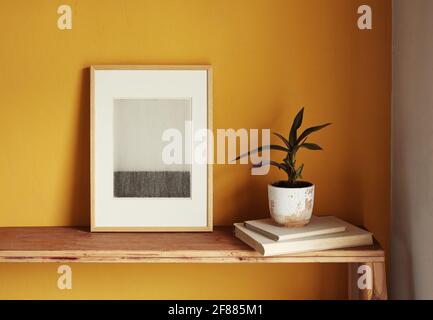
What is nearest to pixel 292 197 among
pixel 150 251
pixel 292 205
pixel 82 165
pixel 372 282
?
pixel 292 205

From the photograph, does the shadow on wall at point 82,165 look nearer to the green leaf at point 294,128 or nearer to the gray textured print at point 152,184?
the gray textured print at point 152,184

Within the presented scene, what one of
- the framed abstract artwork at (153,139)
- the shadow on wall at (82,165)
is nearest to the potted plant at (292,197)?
the framed abstract artwork at (153,139)

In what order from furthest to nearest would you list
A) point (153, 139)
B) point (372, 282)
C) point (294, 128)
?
1. point (153, 139)
2. point (294, 128)
3. point (372, 282)

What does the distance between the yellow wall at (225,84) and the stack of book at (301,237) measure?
0.21m

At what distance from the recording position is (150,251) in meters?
1.40

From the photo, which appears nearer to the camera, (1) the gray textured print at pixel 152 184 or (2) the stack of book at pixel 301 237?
(2) the stack of book at pixel 301 237

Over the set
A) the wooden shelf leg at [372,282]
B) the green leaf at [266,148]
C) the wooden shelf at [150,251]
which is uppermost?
the green leaf at [266,148]

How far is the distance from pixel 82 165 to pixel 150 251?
0.43 meters

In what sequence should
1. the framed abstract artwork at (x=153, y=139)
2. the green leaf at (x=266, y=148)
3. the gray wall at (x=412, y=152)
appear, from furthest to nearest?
the framed abstract artwork at (x=153, y=139)
the green leaf at (x=266, y=148)
the gray wall at (x=412, y=152)

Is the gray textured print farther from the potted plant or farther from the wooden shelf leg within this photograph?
the wooden shelf leg

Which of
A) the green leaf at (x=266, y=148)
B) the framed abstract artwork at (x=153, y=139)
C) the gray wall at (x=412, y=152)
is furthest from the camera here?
the framed abstract artwork at (x=153, y=139)

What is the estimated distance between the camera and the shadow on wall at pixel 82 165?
1637 millimetres

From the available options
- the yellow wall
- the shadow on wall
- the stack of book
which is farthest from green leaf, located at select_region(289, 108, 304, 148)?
the shadow on wall

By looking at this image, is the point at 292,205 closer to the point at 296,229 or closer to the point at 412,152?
the point at 296,229
